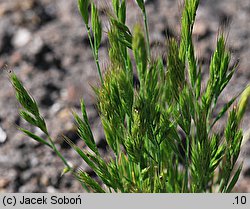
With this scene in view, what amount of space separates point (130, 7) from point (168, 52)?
4.65 feet

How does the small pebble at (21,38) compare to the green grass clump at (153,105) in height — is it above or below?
above

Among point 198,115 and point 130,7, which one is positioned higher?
point 130,7

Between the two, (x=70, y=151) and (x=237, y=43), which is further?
(x=237, y=43)

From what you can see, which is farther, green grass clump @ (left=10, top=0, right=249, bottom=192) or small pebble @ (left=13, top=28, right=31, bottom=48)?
small pebble @ (left=13, top=28, right=31, bottom=48)

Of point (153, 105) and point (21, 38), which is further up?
point (21, 38)

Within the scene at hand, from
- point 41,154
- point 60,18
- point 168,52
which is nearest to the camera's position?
point 168,52

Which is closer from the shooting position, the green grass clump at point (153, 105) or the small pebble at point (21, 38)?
the green grass clump at point (153, 105)

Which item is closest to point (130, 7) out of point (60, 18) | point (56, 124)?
point (60, 18)

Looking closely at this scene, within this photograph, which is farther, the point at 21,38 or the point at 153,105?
the point at 21,38

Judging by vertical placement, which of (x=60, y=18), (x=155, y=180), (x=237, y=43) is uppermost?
(x=60, y=18)

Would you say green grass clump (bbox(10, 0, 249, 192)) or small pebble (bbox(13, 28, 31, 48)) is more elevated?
small pebble (bbox(13, 28, 31, 48))

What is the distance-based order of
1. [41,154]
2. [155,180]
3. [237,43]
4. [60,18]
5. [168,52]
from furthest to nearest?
1. [60,18]
2. [237,43]
3. [41,154]
4. [155,180]
5. [168,52]

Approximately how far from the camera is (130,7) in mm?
2682

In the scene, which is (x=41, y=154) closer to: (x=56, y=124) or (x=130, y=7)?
(x=56, y=124)
